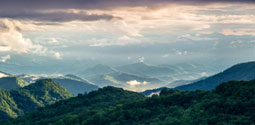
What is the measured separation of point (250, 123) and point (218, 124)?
17.0 meters

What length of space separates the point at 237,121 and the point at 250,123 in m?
7.95

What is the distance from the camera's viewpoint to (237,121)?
650 feet

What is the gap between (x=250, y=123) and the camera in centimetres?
19200

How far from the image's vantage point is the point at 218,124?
19950cm

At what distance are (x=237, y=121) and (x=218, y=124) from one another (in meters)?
10.4
